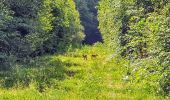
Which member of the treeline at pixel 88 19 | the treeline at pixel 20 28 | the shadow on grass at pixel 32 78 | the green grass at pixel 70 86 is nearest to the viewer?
the green grass at pixel 70 86

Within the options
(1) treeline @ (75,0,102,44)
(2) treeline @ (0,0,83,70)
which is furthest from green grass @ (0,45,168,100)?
(1) treeline @ (75,0,102,44)

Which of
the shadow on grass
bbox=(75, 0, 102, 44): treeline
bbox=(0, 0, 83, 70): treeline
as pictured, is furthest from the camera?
bbox=(75, 0, 102, 44): treeline

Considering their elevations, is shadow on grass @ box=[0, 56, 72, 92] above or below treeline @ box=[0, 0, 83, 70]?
below

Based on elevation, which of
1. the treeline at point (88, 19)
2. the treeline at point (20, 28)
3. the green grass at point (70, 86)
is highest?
the treeline at point (88, 19)

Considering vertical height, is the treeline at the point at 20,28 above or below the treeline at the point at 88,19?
below

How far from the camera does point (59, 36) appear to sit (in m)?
44.9

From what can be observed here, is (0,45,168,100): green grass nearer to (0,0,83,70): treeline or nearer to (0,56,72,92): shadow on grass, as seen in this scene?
(0,56,72,92): shadow on grass

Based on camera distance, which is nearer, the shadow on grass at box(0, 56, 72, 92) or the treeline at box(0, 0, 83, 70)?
the shadow on grass at box(0, 56, 72, 92)

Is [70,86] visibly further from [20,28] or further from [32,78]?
[20,28]

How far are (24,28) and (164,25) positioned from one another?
20.1 m

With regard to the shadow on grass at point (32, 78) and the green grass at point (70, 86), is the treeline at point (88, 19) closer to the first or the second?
the shadow on grass at point (32, 78)

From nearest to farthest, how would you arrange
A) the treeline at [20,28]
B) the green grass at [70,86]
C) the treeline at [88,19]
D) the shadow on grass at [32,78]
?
the green grass at [70,86] → the shadow on grass at [32,78] → the treeline at [20,28] → the treeline at [88,19]

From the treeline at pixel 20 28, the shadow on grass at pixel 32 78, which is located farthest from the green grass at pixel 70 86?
the treeline at pixel 20 28

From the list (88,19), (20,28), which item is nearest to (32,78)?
Answer: (20,28)
